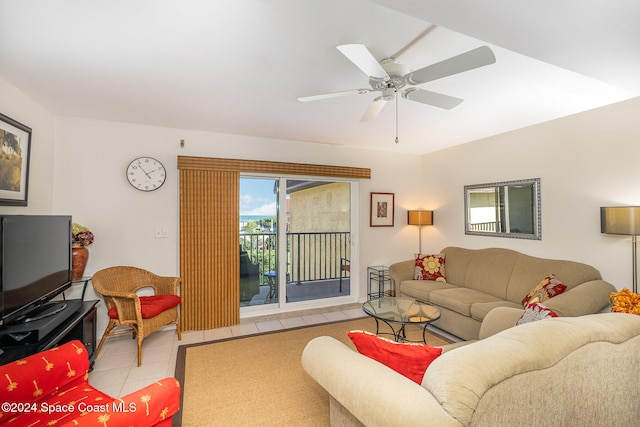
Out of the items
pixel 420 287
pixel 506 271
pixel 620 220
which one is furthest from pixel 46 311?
pixel 620 220

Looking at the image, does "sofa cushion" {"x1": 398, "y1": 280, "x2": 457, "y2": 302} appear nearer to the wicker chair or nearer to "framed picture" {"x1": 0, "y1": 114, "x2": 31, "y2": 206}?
the wicker chair

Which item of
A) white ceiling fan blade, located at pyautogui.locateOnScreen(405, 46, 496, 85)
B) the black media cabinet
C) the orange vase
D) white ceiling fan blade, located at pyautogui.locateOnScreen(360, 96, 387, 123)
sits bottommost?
the black media cabinet

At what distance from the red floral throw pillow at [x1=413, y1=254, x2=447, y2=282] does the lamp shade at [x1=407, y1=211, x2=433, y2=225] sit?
2.27ft

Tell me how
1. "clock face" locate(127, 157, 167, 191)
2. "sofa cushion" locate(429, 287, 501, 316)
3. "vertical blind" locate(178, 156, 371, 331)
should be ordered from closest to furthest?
"sofa cushion" locate(429, 287, 501, 316)
"clock face" locate(127, 157, 167, 191)
"vertical blind" locate(178, 156, 371, 331)

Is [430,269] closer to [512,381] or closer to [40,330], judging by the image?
[512,381]

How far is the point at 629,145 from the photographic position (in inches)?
104

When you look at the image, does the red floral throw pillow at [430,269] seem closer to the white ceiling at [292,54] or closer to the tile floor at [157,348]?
the tile floor at [157,348]

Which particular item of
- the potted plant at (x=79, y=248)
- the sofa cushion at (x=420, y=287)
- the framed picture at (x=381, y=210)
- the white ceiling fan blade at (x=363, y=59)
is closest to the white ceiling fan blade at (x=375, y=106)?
the white ceiling fan blade at (x=363, y=59)

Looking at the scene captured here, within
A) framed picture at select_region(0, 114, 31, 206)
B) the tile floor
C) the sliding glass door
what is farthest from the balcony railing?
framed picture at select_region(0, 114, 31, 206)

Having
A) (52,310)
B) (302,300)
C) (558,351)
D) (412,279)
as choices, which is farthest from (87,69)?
(412,279)

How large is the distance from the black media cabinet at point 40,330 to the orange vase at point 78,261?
1.55 feet

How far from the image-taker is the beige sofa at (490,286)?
254 centimetres

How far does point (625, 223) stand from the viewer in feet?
8.04

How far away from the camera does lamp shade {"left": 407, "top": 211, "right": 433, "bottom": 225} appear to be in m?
4.69
